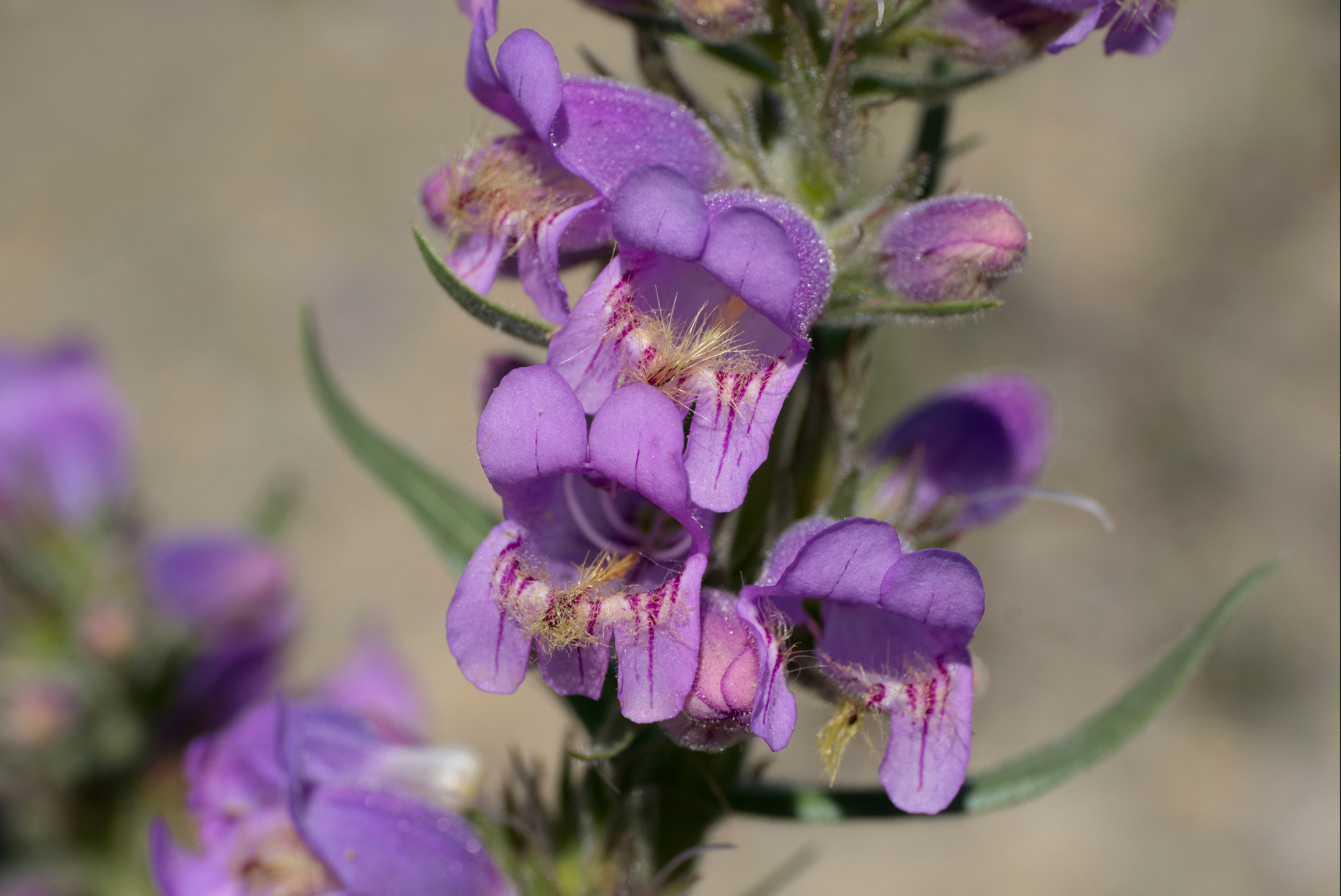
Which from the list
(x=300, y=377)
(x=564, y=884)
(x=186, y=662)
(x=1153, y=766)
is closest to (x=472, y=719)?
(x=300, y=377)

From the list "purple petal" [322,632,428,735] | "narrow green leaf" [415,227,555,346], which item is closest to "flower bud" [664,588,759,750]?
"narrow green leaf" [415,227,555,346]

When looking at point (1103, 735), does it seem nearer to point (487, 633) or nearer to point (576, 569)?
→ point (576, 569)

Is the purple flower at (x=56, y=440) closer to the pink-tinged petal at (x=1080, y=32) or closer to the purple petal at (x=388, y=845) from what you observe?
the purple petal at (x=388, y=845)

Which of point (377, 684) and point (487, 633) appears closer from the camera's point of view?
point (487, 633)

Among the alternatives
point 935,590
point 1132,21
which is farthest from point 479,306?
point 1132,21

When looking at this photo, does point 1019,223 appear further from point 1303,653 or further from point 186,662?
point 1303,653
